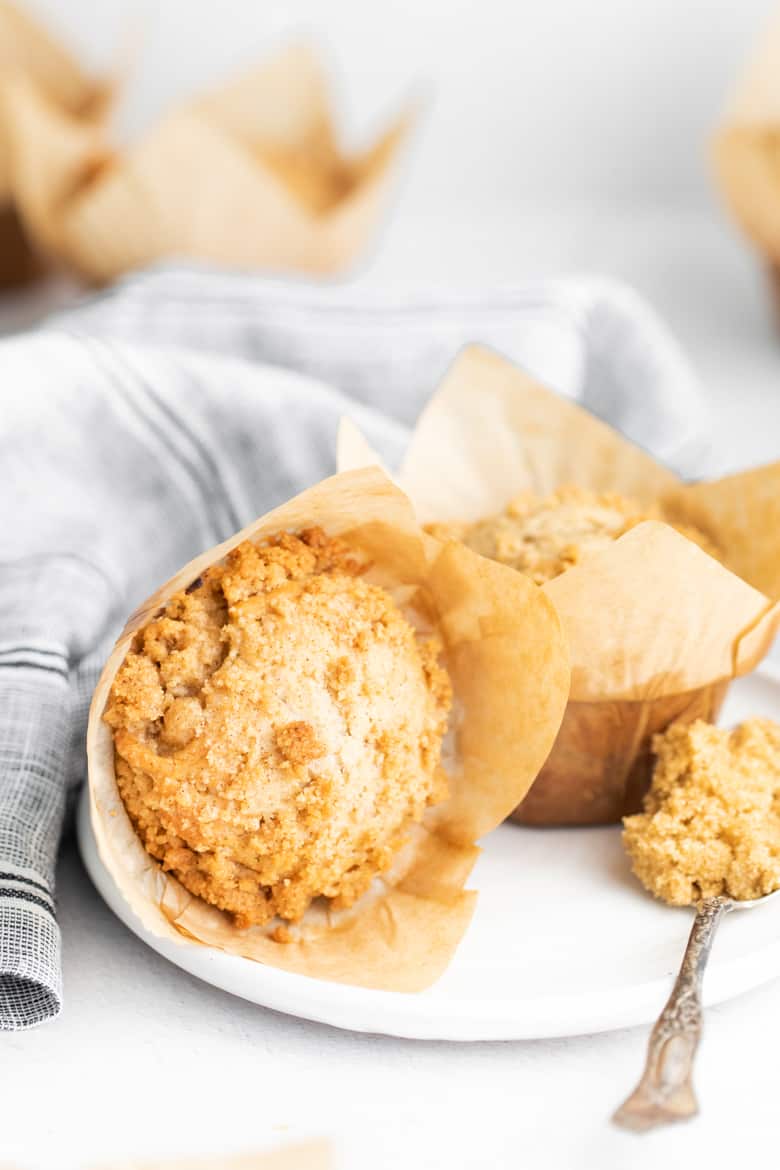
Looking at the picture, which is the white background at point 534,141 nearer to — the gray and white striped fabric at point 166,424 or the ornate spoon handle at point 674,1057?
the gray and white striped fabric at point 166,424

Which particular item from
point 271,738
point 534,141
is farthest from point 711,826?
point 534,141

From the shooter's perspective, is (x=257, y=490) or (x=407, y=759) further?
(x=257, y=490)

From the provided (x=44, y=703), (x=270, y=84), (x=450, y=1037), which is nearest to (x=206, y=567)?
(x=44, y=703)

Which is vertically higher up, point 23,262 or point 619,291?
point 619,291

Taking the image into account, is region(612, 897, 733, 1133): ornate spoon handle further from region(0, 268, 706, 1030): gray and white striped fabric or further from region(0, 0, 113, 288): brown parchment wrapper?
region(0, 0, 113, 288): brown parchment wrapper

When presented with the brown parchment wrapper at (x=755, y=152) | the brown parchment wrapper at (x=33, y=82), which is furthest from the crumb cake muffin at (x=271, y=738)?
the brown parchment wrapper at (x=33, y=82)

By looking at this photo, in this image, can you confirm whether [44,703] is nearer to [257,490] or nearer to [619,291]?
[257,490]

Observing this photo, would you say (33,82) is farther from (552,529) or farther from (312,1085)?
(312,1085)
